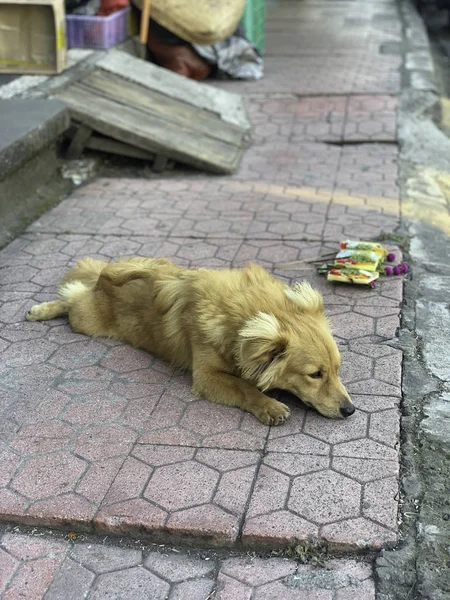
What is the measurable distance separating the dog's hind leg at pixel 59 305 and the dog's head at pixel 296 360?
1538mm

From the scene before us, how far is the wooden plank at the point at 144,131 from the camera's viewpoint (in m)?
7.87

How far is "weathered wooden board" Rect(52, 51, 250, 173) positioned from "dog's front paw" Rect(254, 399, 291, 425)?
171 inches

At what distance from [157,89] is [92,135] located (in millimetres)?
1353

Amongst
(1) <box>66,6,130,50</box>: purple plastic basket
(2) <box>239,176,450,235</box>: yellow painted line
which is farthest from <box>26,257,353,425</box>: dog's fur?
(1) <box>66,6,130,50</box>: purple plastic basket

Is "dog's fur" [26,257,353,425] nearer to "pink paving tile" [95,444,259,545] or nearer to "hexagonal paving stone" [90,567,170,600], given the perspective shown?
"pink paving tile" [95,444,259,545]

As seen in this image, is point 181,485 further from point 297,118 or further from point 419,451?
point 297,118

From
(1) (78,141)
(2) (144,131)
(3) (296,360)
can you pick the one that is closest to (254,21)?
(2) (144,131)

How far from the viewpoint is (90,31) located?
9750mm

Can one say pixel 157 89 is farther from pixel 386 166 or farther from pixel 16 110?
pixel 386 166

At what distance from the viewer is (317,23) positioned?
16.2 m

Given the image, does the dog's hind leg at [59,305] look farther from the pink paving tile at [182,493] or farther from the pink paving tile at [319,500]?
the pink paving tile at [319,500]

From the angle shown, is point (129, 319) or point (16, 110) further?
point (16, 110)

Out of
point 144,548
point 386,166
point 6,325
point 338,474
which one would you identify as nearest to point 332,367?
point 338,474

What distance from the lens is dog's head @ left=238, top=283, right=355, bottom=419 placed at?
3906mm
